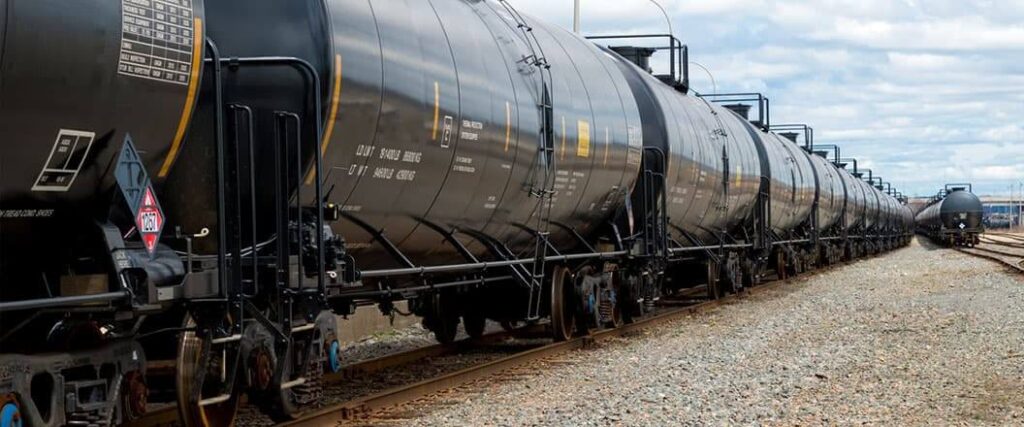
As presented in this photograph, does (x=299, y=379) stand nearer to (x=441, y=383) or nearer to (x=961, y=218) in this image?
(x=441, y=383)

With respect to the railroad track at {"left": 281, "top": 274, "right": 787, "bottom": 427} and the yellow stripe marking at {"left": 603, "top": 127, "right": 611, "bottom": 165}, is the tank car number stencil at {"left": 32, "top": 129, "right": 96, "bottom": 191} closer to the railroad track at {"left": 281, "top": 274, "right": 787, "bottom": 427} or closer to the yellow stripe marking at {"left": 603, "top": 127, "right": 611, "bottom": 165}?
the railroad track at {"left": 281, "top": 274, "right": 787, "bottom": 427}

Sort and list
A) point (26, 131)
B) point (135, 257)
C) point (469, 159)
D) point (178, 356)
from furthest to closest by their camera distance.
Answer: point (469, 159)
point (178, 356)
point (135, 257)
point (26, 131)

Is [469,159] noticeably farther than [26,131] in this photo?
Yes

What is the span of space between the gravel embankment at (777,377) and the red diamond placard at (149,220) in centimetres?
318

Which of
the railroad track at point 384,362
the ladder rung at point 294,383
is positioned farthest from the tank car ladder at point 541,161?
the ladder rung at point 294,383

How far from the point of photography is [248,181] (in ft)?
23.0

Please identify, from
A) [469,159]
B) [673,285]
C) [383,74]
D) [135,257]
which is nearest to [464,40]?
[469,159]

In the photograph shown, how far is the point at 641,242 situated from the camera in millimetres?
16281

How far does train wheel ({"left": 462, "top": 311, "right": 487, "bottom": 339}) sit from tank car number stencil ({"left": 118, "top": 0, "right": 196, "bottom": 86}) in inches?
364

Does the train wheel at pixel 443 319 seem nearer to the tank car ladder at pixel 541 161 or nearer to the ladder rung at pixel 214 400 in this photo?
the tank car ladder at pixel 541 161

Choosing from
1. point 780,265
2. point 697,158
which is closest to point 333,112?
point 697,158

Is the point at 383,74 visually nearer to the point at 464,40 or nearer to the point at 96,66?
the point at 464,40

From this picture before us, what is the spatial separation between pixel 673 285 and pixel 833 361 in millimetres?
11010

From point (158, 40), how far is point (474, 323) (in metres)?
9.67
